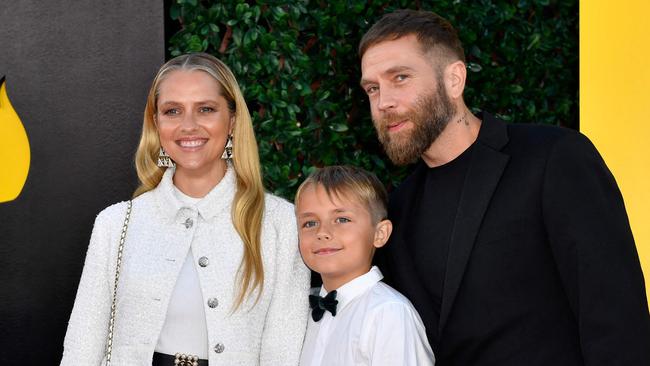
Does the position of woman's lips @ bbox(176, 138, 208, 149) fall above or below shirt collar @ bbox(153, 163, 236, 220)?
above

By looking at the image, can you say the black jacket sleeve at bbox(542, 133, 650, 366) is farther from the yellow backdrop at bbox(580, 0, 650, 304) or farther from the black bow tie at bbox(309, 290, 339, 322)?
the yellow backdrop at bbox(580, 0, 650, 304)

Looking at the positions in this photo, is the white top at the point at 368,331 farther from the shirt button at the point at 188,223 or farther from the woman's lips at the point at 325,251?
the shirt button at the point at 188,223

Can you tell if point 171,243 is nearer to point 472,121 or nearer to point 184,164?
point 184,164

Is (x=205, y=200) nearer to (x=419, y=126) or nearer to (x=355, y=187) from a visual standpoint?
(x=355, y=187)

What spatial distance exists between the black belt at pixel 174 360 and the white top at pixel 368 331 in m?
0.38

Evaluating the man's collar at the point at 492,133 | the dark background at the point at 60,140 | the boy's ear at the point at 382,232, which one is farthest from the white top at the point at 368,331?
the dark background at the point at 60,140

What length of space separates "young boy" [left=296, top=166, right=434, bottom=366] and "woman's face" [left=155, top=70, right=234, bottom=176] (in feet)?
1.26

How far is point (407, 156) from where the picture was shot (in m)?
2.88

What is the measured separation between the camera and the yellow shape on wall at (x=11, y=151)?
3785 millimetres

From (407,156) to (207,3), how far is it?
5.51ft

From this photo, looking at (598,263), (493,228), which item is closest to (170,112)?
(493,228)

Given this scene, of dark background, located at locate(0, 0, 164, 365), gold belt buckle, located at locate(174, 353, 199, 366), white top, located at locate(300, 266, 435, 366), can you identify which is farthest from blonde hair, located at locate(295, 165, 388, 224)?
dark background, located at locate(0, 0, 164, 365)

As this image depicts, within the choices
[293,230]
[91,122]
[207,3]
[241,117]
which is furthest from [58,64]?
[293,230]

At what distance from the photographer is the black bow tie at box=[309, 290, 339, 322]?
2904mm
